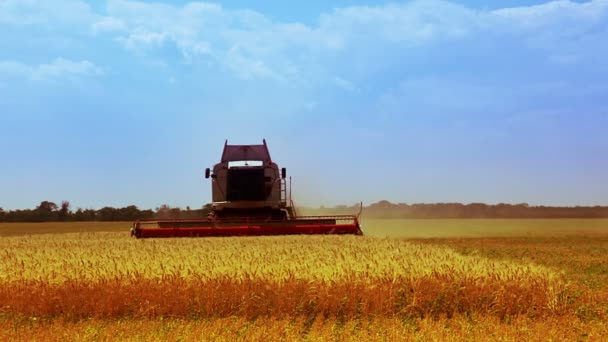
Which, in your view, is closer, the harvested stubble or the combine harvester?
the harvested stubble

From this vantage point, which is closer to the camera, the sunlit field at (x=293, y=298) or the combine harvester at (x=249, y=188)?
the sunlit field at (x=293, y=298)

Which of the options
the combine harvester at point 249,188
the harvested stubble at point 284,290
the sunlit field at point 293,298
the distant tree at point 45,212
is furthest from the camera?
the distant tree at point 45,212

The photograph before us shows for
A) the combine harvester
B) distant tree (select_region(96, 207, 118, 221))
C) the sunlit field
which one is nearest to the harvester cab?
the combine harvester

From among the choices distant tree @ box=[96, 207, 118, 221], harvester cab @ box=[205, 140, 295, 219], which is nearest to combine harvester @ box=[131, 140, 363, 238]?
harvester cab @ box=[205, 140, 295, 219]

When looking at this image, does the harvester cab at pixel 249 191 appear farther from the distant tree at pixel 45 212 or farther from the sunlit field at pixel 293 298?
the distant tree at pixel 45 212

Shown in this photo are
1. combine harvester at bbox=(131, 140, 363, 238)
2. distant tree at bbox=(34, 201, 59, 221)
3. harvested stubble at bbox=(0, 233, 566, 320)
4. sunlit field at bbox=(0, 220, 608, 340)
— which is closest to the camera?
sunlit field at bbox=(0, 220, 608, 340)

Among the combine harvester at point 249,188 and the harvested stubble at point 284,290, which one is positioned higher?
the combine harvester at point 249,188

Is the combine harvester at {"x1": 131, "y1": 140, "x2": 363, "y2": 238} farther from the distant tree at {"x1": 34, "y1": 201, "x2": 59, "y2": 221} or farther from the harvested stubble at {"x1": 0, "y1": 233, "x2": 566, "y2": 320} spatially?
the distant tree at {"x1": 34, "y1": 201, "x2": 59, "y2": 221}

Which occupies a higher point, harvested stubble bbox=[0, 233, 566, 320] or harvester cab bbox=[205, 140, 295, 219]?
harvester cab bbox=[205, 140, 295, 219]

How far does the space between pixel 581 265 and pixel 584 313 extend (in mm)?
8921

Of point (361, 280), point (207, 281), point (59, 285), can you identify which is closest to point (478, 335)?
point (361, 280)

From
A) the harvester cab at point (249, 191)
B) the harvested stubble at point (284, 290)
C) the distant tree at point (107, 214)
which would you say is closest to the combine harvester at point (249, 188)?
the harvester cab at point (249, 191)

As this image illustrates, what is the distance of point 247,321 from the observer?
26.9ft

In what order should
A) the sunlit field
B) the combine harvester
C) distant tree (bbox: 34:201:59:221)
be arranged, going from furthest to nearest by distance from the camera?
distant tree (bbox: 34:201:59:221) < the combine harvester < the sunlit field
